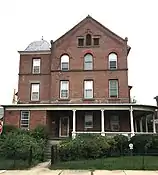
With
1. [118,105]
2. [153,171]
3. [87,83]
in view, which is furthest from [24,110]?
[153,171]

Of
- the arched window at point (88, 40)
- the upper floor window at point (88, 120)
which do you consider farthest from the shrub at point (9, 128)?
the arched window at point (88, 40)

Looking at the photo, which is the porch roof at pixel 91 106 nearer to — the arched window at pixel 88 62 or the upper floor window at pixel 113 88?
the upper floor window at pixel 113 88

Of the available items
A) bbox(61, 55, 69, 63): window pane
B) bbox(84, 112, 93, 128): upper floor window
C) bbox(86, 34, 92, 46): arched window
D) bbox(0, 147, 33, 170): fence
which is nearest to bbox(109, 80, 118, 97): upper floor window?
bbox(84, 112, 93, 128): upper floor window

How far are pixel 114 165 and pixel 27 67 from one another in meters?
20.5

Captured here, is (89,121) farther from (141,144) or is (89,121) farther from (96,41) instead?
(141,144)

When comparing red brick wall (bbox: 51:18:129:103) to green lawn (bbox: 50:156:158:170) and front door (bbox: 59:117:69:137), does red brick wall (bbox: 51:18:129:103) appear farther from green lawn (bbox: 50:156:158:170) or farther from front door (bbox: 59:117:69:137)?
green lawn (bbox: 50:156:158:170)

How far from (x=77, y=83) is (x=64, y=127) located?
5.30m

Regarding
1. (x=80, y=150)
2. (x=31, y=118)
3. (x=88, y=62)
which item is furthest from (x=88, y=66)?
(x=80, y=150)

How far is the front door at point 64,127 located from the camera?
3272 cm

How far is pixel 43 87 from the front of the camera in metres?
34.7

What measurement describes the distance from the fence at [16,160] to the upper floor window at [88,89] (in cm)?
1383

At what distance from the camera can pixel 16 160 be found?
64.8 feet

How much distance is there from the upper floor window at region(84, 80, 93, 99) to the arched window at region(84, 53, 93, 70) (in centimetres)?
172

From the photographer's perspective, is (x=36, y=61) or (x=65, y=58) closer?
(x=65, y=58)
